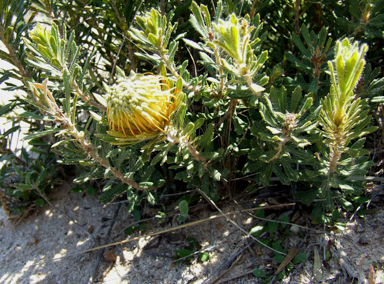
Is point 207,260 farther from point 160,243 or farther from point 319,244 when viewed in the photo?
point 319,244

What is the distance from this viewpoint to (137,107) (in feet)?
4.57

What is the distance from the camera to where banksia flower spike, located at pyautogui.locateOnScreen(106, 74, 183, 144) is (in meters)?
1.40

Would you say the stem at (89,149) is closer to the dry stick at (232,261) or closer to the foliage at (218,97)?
the foliage at (218,97)

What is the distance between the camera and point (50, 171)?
291 centimetres

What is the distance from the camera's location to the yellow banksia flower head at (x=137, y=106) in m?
1.40

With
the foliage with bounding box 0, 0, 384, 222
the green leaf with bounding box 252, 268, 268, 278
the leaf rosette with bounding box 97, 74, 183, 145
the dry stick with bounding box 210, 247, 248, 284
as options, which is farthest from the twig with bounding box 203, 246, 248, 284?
the leaf rosette with bounding box 97, 74, 183, 145

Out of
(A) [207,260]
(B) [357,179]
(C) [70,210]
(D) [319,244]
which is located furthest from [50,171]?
(B) [357,179]

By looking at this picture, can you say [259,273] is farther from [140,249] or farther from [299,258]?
[140,249]

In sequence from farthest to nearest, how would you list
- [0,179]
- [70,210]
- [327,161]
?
[70,210], [0,179], [327,161]

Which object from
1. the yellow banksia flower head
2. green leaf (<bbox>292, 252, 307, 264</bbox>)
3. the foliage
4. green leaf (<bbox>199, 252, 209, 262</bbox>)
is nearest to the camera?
the yellow banksia flower head

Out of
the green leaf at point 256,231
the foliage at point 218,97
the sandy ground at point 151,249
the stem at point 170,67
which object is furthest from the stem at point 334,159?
the stem at point 170,67

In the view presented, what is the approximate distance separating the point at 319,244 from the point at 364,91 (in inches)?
38.1

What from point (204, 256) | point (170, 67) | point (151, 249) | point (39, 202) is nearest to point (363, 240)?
point (204, 256)

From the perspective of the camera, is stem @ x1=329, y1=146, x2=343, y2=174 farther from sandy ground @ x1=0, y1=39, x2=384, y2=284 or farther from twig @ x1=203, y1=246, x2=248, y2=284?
twig @ x1=203, y1=246, x2=248, y2=284
